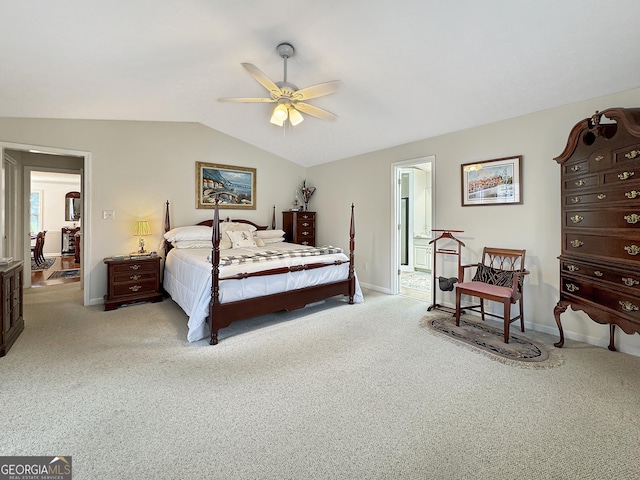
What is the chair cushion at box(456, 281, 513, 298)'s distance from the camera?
3012mm

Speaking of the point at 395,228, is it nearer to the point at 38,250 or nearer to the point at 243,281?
the point at 243,281

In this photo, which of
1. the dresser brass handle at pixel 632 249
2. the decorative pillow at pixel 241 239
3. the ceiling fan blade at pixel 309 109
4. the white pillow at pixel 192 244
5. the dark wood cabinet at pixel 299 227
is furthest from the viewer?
the dark wood cabinet at pixel 299 227

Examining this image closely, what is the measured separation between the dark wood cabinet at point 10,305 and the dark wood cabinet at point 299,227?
3.92 meters

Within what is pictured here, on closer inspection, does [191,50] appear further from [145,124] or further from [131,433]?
[131,433]

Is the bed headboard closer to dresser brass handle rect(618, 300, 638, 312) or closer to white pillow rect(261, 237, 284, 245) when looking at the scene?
white pillow rect(261, 237, 284, 245)

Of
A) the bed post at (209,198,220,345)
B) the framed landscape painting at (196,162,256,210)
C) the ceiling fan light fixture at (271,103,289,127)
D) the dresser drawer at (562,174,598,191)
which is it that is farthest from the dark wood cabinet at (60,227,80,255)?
the dresser drawer at (562,174,598,191)

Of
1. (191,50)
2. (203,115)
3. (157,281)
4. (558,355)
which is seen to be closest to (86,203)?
(157,281)

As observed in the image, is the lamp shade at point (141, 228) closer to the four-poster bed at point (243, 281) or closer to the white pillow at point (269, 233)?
the four-poster bed at point (243, 281)

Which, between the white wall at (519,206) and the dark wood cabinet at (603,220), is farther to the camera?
the white wall at (519,206)

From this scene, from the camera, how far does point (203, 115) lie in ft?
15.5

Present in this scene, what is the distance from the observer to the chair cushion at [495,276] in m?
3.23

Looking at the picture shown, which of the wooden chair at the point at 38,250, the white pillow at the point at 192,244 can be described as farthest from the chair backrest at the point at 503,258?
the wooden chair at the point at 38,250

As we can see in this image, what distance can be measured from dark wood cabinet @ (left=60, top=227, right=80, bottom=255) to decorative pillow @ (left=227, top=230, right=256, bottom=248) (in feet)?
24.1

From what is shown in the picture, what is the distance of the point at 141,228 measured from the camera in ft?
14.7
